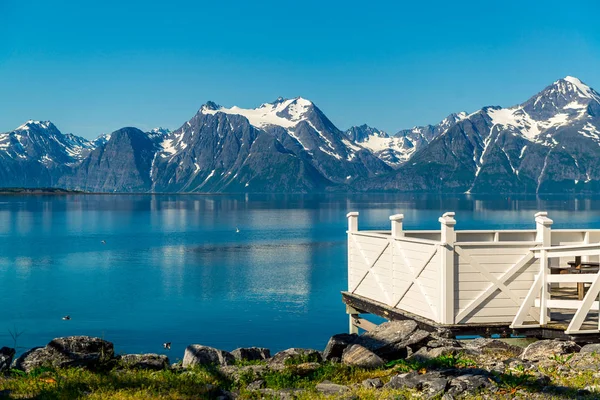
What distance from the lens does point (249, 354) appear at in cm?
1800

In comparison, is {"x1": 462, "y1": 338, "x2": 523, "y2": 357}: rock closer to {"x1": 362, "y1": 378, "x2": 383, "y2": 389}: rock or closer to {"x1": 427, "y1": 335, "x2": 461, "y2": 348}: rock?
{"x1": 427, "y1": 335, "x2": 461, "y2": 348}: rock

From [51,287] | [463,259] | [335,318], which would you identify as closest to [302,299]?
[335,318]

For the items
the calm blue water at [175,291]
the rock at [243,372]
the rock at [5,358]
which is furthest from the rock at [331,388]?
the calm blue water at [175,291]

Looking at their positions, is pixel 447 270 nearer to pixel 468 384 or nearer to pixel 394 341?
pixel 394 341

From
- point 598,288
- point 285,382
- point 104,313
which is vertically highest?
point 598,288

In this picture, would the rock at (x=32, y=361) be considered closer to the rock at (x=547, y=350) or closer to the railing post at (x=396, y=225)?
the rock at (x=547, y=350)

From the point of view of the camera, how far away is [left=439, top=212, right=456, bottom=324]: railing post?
18109 millimetres

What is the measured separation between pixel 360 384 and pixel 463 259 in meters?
6.58

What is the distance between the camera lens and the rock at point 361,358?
14609 mm

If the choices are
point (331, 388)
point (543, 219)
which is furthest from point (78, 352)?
point (543, 219)

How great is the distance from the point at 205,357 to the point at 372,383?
4979 millimetres

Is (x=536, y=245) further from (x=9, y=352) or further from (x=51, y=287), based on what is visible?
(x=51, y=287)

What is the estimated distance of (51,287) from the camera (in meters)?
62.2

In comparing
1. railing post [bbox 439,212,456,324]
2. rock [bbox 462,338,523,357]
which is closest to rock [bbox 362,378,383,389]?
rock [bbox 462,338,523,357]
